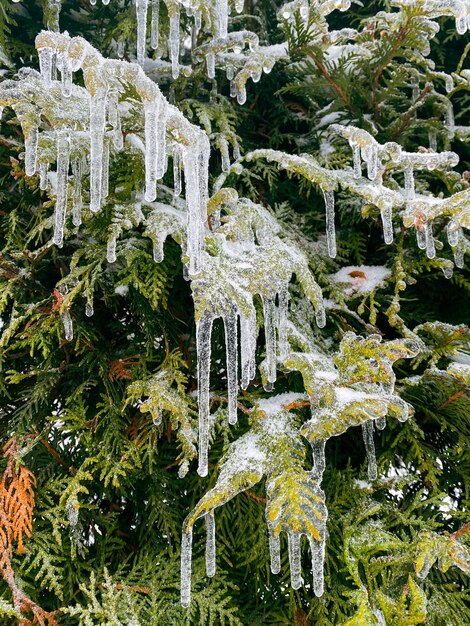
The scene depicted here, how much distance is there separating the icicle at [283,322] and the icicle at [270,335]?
50 millimetres

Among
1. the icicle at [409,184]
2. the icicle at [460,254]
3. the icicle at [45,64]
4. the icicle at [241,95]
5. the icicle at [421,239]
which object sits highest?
the icicle at [45,64]

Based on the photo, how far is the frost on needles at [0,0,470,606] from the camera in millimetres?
1505

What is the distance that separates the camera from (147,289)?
1.99m

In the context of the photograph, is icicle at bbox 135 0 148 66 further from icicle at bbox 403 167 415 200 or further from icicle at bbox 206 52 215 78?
icicle at bbox 403 167 415 200

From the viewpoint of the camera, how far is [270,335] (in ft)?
5.75

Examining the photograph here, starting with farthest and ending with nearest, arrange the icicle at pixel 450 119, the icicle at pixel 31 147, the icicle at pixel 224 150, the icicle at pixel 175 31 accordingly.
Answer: the icicle at pixel 450 119 < the icicle at pixel 224 150 < the icicle at pixel 175 31 < the icicle at pixel 31 147

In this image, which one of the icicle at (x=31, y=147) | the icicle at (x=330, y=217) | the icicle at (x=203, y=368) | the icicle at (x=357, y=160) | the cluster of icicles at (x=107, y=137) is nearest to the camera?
the cluster of icicles at (x=107, y=137)

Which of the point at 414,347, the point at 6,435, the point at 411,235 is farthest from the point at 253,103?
the point at 6,435

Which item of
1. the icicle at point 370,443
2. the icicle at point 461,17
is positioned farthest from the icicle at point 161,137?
the icicle at point 461,17

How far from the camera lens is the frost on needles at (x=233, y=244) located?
4.94 ft

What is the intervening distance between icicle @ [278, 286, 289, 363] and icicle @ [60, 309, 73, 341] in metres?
0.82

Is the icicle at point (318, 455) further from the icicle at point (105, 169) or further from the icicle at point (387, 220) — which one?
the icicle at point (105, 169)

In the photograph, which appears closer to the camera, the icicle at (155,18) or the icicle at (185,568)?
the icicle at (185,568)

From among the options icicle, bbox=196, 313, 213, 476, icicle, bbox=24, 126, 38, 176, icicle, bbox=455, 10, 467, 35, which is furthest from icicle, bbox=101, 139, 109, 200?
icicle, bbox=455, 10, 467, 35
